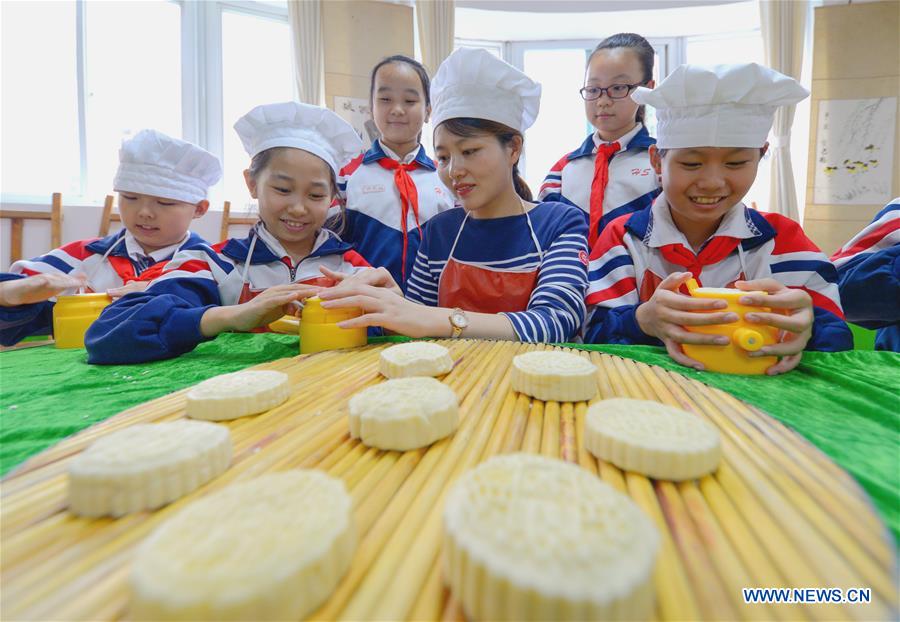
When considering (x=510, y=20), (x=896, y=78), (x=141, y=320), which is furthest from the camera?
(x=510, y=20)

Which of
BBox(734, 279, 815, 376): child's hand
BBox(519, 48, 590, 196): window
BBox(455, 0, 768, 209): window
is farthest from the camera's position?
BBox(519, 48, 590, 196): window

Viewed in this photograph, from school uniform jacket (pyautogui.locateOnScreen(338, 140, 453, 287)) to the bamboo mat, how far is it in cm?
118

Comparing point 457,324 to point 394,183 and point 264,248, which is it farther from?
point 394,183

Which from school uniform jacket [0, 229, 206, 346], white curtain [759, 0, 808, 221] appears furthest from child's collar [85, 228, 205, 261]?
white curtain [759, 0, 808, 221]

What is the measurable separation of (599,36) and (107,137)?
4.26m

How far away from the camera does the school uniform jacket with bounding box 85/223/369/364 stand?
0.94 m

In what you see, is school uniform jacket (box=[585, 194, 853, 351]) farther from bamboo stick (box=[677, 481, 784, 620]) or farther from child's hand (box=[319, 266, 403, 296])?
bamboo stick (box=[677, 481, 784, 620])

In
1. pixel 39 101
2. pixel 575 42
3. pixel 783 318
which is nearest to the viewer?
pixel 783 318

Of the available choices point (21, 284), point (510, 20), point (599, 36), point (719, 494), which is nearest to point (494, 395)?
point (719, 494)

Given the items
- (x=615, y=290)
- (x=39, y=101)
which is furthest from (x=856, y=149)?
(x=39, y=101)

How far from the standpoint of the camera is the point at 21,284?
127 centimetres

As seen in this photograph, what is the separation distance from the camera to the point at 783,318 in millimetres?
780

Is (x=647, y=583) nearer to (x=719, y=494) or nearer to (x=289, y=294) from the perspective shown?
(x=719, y=494)

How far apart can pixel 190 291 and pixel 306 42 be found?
10.6ft
